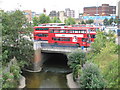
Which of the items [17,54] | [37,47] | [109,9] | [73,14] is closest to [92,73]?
[17,54]

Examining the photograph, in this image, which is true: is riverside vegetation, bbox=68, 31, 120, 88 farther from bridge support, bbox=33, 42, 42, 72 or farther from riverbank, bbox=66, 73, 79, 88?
bridge support, bbox=33, 42, 42, 72

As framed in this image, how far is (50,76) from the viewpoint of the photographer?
21906 mm

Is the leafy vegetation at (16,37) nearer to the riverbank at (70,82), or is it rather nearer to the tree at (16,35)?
the tree at (16,35)

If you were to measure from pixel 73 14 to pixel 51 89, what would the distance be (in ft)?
432

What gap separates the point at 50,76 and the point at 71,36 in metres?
7.93

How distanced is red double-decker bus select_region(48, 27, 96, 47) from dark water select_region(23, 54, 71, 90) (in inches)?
147

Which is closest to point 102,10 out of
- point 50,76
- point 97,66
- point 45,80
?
point 50,76

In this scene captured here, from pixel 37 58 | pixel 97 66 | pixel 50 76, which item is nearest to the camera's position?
pixel 97 66

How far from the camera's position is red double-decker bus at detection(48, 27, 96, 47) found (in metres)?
25.7

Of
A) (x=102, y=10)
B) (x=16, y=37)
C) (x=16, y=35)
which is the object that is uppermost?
(x=102, y=10)

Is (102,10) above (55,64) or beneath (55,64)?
above

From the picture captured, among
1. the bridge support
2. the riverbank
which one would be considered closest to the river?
the riverbank

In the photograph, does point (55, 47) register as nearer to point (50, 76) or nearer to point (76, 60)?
point (50, 76)

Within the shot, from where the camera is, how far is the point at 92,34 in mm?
25672
